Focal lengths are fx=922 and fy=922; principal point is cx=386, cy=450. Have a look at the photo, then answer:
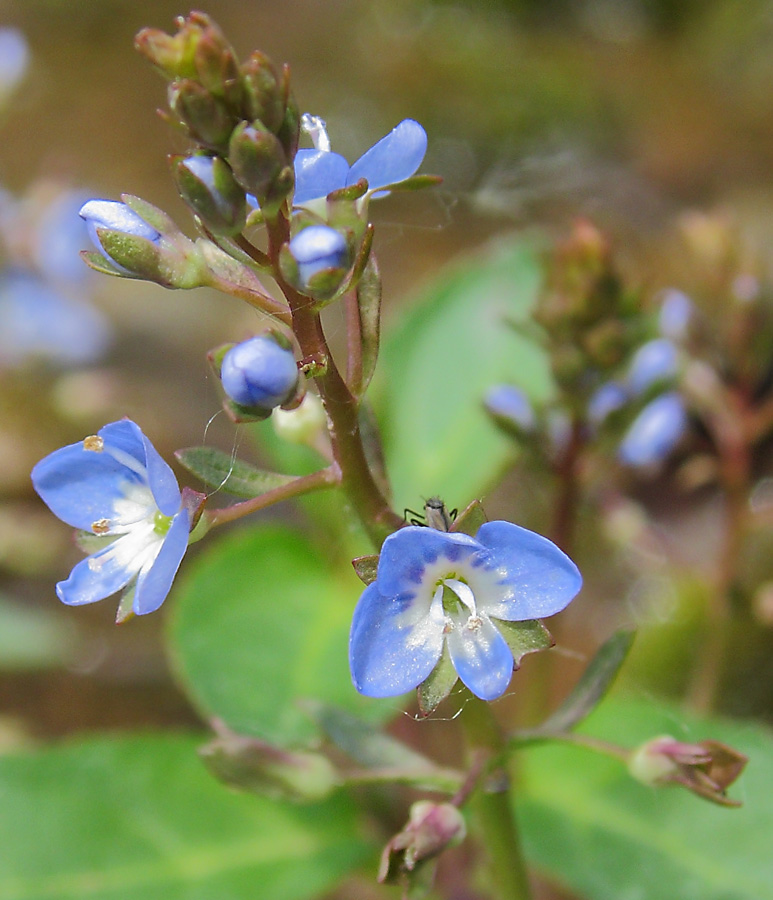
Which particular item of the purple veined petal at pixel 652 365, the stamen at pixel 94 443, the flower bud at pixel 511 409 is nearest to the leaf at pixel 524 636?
the stamen at pixel 94 443

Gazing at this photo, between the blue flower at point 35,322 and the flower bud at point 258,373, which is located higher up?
the flower bud at point 258,373

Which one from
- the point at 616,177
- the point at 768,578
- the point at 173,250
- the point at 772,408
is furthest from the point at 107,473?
the point at 616,177

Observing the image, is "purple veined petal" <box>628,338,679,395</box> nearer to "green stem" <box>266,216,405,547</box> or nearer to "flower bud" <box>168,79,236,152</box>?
"green stem" <box>266,216,405,547</box>

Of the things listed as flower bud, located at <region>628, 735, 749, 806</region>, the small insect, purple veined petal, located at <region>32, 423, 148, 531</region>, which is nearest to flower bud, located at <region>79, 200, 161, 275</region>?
purple veined petal, located at <region>32, 423, 148, 531</region>

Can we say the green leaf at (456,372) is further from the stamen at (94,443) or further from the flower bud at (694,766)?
the stamen at (94,443)

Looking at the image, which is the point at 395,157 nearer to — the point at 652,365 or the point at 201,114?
the point at 201,114

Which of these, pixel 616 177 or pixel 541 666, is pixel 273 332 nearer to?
pixel 541 666

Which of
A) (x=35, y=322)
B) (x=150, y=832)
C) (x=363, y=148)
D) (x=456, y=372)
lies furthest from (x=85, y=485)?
(x=363, y=148)
